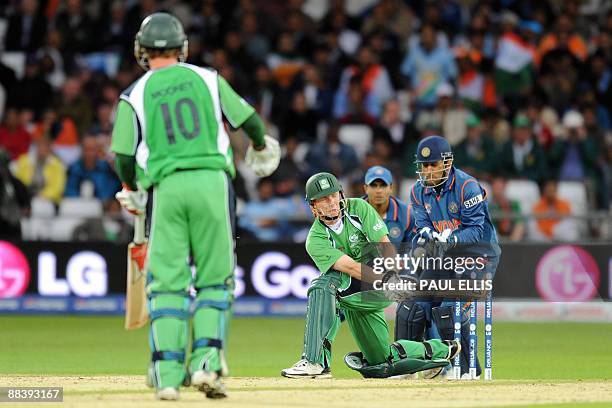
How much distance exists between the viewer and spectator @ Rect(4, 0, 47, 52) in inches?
879

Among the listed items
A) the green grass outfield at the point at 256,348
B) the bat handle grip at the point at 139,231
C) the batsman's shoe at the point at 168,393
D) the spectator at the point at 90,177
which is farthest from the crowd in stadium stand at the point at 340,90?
the batsman's shoe at the point at 168,393

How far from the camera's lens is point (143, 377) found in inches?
445

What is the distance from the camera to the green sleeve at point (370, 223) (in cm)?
1102

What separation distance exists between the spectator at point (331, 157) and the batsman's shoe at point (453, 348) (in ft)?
28.9

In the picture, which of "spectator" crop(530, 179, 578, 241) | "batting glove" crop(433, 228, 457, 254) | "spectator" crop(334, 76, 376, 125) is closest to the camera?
"batting glove" crop(433, 228, 457, 254)

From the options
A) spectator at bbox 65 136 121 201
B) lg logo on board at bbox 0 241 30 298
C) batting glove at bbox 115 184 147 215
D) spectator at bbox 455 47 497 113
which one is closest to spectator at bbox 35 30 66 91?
spectator at bbox 65 136 121 201

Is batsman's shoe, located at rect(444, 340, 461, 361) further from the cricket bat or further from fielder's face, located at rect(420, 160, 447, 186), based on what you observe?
the cricket bat

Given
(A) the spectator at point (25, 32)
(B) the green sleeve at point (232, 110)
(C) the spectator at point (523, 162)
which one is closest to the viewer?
(B) the green sleeve at point (232, 110)

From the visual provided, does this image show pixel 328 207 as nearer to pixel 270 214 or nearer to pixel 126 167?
pixel 126 167

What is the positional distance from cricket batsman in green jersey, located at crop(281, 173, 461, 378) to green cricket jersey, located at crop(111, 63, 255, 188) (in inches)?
94.1

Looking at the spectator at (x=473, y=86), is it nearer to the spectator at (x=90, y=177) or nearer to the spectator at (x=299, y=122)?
the spectator at (x=299, y=122)

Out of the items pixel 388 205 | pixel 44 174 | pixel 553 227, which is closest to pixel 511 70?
pixel 553 227

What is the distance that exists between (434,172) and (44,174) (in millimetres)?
9774

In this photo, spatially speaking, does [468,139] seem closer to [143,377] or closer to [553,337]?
[553,337]
